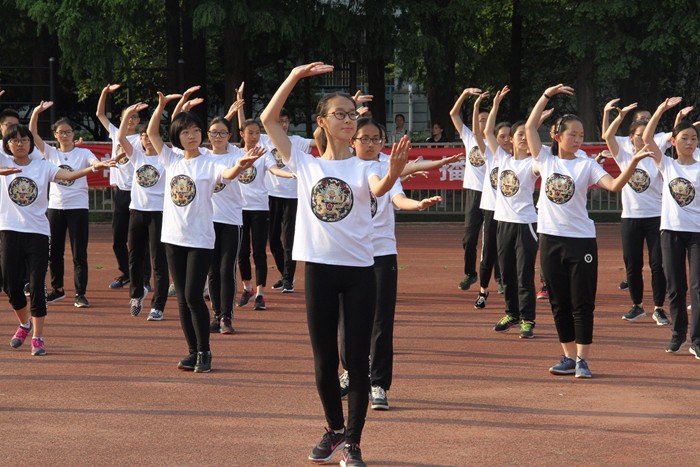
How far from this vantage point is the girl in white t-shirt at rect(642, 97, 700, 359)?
9.98m

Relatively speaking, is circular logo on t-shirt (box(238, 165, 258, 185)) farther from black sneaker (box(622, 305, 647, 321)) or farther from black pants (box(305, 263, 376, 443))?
black pants (box(305, 263, 376, 443))

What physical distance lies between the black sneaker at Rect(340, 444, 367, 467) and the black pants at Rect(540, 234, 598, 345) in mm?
3127

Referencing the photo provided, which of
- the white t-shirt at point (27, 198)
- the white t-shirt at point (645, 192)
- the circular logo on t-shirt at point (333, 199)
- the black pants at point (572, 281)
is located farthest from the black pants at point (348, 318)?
the white t-shirt at point (645, 192)

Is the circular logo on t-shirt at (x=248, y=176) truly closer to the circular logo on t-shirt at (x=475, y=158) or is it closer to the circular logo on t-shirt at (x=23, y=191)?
the circular logo on t-shirt at (x=475, y=158)

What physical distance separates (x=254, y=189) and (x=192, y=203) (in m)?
3.65

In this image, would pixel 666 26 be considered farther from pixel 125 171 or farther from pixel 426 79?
pixel 125 171

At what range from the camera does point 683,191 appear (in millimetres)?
10039

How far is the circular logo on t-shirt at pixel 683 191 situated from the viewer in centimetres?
1002

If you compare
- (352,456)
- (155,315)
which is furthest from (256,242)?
(352,456)

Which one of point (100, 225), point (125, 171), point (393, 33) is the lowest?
point (100, 225)

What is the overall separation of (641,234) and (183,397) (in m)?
5.71

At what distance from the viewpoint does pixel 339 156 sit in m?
6.65

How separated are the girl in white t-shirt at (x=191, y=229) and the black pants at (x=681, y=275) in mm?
3877

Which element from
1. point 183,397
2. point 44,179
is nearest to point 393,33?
point 44,179
